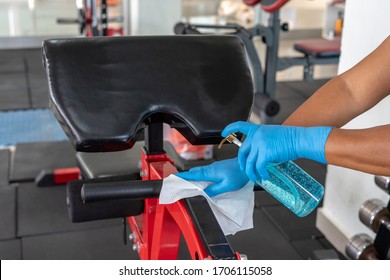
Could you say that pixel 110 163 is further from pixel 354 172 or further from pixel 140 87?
pixel 354 172

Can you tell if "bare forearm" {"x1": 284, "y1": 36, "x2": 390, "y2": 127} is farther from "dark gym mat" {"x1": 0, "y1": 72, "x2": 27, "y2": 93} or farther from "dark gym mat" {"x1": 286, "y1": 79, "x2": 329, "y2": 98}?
"dark gym mat" {"x1": 0, "y1": 72, "x2": 27, "y2": 93}

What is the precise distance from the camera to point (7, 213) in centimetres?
267

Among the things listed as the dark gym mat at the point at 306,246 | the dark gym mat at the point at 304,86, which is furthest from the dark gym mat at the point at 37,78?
the dark gym mat at the point at 306,246

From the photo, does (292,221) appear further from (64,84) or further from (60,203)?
(64,84)

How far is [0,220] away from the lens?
2.60 m

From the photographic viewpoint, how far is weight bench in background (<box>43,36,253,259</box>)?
1.31 meters

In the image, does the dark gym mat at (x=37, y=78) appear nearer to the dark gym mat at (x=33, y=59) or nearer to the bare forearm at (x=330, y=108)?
the dark gym mat at (x=33, y=59)

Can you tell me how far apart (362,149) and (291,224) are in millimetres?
1530

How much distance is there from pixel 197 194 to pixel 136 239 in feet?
1.95

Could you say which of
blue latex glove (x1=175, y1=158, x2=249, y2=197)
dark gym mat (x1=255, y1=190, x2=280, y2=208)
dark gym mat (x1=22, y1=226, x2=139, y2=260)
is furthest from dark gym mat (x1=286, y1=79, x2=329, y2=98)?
blue latex glove (x1=175, y1=158, x2=249, y2=197)

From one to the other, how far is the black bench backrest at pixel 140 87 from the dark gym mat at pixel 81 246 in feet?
3.62

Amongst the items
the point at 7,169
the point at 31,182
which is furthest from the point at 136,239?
the point at 7,169

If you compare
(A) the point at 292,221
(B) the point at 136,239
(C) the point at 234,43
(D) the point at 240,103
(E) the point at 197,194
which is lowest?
(A) the point at 292,221

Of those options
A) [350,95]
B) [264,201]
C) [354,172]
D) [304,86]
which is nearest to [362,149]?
[350,95]
